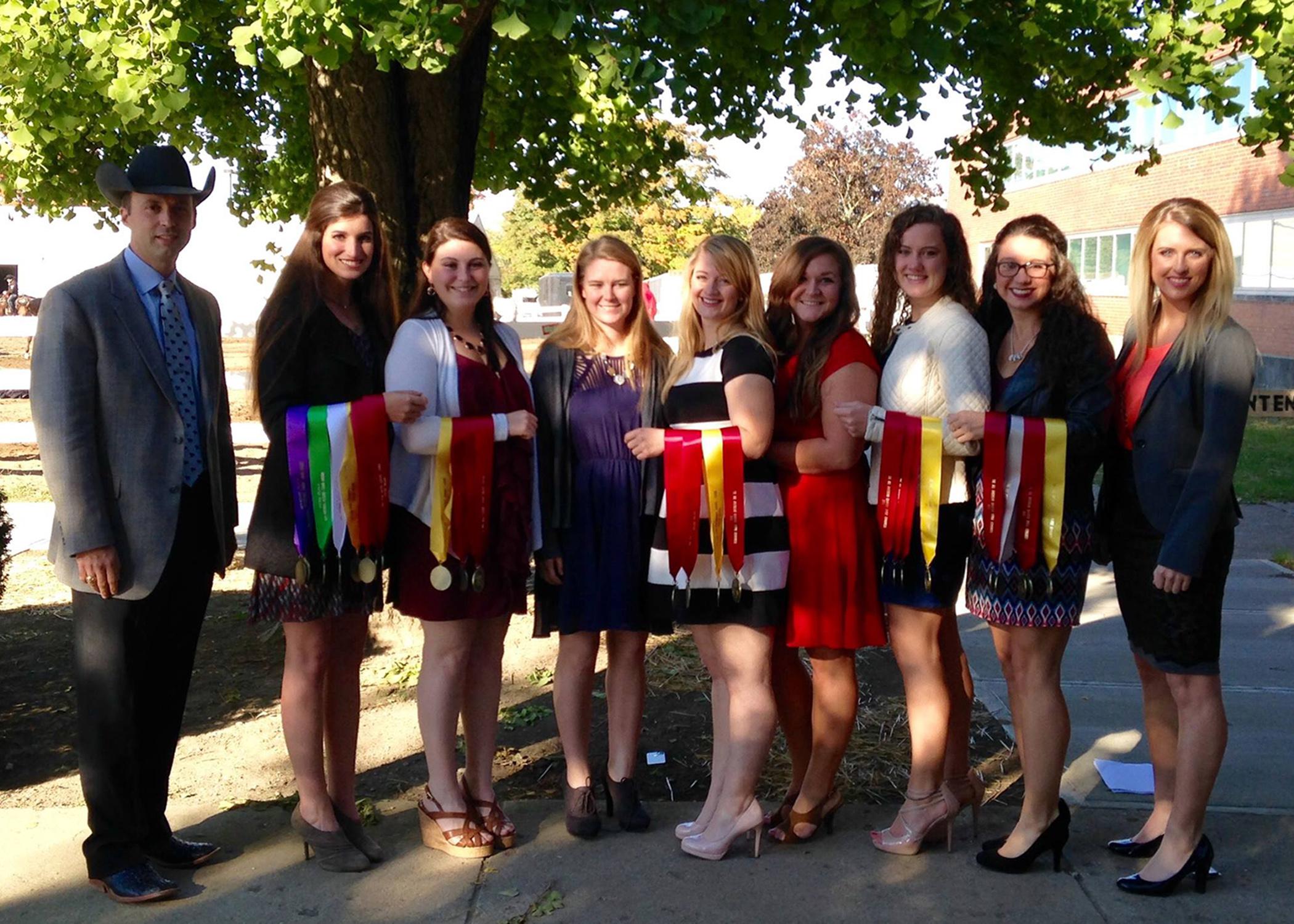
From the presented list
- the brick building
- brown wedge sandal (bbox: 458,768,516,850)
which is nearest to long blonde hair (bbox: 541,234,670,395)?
brown wedge sandal (bbox: 458,768,516,850)

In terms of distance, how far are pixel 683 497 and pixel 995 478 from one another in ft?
3.02

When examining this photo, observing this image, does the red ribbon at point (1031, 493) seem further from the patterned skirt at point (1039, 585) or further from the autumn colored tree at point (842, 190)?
the autumn colored tree at point (842, 190)

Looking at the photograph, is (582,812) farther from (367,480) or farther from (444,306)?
(444,306)

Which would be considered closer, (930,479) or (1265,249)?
(930,479)

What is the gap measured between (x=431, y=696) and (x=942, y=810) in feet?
5.42

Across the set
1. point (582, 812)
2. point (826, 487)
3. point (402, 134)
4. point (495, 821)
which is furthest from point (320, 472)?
point (402, 134)

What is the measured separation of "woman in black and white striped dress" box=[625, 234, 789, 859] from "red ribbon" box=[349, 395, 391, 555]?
751 millimetres

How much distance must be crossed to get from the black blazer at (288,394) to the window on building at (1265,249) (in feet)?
63.1

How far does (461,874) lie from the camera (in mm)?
3979

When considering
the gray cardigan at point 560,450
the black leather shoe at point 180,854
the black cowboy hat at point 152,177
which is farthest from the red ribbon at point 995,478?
the black leather shoe at point 180,854

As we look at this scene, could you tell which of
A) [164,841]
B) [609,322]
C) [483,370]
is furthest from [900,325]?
[164,841]

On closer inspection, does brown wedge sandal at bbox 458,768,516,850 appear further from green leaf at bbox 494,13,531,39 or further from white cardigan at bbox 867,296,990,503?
green leaf at bbox 494,13,531,39

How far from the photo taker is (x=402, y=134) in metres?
6.32

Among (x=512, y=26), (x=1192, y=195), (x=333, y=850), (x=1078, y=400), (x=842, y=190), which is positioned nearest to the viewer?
(x=1078, y=400)
